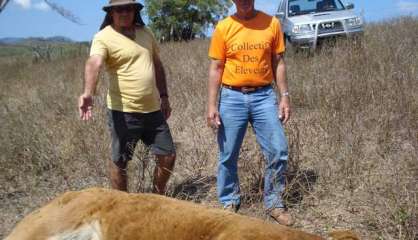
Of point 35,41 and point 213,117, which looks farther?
point 35,41

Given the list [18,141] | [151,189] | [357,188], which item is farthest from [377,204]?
[18,141]

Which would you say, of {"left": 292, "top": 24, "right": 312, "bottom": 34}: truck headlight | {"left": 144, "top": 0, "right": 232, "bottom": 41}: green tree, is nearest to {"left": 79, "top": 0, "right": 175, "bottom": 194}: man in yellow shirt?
{"left": 292, "top": 24, "right": 312, "bottom": 34}: truck headlight

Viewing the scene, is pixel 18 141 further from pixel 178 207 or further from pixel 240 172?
pixel 178 207

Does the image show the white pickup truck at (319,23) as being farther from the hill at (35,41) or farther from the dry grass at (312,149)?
the hill at (35,41)

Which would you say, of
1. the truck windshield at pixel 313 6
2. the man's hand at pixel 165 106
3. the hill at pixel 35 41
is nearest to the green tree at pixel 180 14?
the hill at pixel 35 41

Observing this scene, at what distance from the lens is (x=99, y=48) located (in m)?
3.45

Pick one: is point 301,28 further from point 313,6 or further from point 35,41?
point 35,41

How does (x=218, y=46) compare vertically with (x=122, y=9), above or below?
below

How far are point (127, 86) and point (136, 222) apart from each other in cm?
174

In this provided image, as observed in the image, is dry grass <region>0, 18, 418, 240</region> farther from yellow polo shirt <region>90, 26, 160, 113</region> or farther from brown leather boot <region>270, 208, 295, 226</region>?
yellow polo shirt <region>90, 26, 160, 113</region>

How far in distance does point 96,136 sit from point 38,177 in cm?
79

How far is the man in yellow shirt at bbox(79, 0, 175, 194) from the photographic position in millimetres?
3479

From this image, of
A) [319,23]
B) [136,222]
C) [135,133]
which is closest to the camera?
[136,222]

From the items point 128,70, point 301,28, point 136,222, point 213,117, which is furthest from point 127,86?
point 301,28
